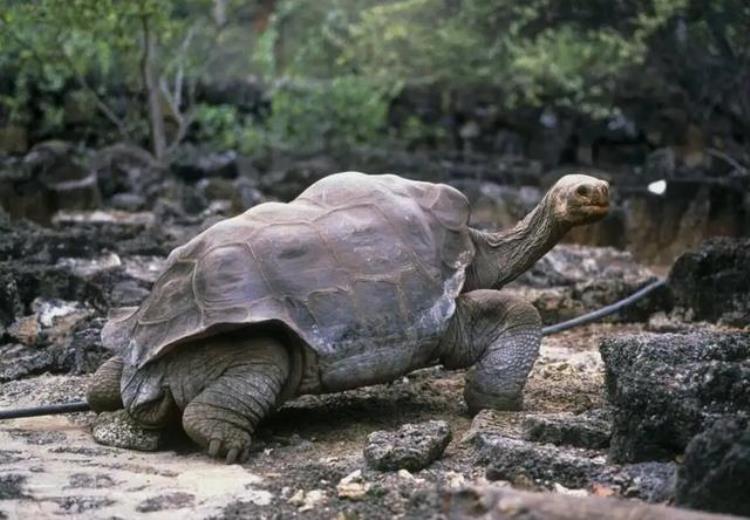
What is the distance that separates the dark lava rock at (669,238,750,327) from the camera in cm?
770

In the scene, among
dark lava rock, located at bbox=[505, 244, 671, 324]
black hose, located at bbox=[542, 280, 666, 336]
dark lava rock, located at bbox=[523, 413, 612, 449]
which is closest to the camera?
dark lava rock, located at bbox=[523, 413, 612, 449]

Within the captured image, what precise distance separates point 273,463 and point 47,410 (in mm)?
1241

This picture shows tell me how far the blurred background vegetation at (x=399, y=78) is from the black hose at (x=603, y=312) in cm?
854

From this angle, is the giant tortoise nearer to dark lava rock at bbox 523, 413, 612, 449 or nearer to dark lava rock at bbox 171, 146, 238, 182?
dark lava rock at bbox 523, 413, 612, 449

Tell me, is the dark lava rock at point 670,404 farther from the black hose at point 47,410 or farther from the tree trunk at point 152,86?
the tree trunk at point 152,86

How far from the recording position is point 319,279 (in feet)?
16.4

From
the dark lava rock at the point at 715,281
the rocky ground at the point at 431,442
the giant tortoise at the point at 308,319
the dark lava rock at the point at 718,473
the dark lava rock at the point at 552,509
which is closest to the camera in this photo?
the dark lava rock at the point at 552,509

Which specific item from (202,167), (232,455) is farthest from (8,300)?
(202,167)

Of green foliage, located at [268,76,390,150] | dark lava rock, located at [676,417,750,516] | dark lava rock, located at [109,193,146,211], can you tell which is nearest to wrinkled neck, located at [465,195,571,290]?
dark lava rock, located at [676,417,750,516]

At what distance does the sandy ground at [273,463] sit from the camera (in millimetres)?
3994

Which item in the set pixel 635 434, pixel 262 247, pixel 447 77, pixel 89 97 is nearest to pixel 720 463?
pixel 635 434

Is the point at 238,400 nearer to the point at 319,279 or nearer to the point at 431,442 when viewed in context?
the point at 319,279

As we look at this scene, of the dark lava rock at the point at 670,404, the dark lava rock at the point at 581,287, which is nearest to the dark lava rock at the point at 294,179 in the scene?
the dark lava rock at the point at 581,287

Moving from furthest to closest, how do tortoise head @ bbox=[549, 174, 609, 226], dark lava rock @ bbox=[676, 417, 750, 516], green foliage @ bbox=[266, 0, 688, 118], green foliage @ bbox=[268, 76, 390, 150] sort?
green foliage @ bbox=[268, 76, 390, 150] < green foliage @ bbox=[266, 0, 688, 118] < tortoise head @ bbox=[549, 174, 609, 226] < dark lava rock @ bbox=[676, 417, 750, 516]
